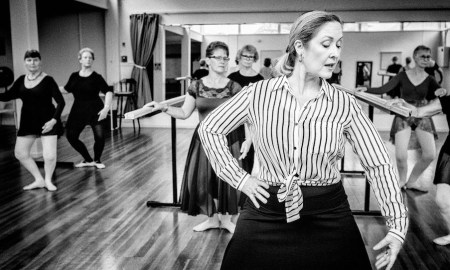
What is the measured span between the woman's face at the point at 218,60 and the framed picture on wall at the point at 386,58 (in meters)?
6.99

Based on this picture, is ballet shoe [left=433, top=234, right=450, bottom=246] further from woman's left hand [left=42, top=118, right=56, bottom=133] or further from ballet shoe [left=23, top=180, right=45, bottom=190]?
ballet shoe [left=23, top=180, right=45, bottom=190]

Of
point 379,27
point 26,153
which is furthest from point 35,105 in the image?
point 379,27

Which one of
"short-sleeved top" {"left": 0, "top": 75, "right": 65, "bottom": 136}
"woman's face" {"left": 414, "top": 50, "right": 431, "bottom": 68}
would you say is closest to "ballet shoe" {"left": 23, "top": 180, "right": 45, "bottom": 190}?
"short-sleeved top" {"left": 0, "top": 75, "right": 65, "bottom": 136}

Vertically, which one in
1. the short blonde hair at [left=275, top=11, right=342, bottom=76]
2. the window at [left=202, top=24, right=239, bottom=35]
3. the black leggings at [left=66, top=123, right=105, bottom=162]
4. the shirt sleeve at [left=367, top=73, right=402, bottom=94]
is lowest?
the black leggings at [left=66, top=123, right=105, bottom=162]

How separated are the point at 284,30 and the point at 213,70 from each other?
6.92m

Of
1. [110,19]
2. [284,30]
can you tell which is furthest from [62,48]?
[284,30]

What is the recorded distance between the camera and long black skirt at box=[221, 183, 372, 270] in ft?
4.55

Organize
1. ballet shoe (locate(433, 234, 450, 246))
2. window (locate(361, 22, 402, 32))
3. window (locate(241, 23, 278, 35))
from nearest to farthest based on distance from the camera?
ballet shoe (locate(433, 234, 450, 246)) → window (locate(361, 22, 402, 32)) → window (locate(241, 23, 278, 35))

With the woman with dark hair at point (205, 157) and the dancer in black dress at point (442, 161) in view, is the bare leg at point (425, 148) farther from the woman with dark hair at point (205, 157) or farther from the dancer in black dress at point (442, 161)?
the woman with dark hair at point (205, 157)

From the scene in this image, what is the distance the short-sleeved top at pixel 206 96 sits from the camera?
11.8ft

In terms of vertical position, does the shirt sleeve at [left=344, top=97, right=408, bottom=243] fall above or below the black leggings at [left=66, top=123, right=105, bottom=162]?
above

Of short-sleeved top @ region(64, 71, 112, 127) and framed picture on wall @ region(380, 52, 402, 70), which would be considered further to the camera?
framed picture on wall @ region(380, 52, 402, 70)

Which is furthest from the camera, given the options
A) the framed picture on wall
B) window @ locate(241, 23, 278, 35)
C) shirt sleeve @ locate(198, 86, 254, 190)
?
window @ locate(241, 23, 278, 35)

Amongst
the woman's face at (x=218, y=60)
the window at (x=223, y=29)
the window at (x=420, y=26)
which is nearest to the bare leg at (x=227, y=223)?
the woman's face at (x=218, y=60)
